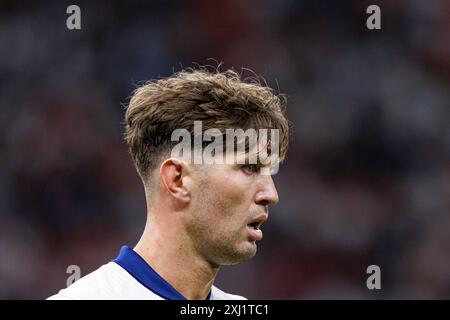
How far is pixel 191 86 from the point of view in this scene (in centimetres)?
281

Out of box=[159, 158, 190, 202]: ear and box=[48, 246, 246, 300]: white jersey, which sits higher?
box=[159, 158, 190, 202]: ear

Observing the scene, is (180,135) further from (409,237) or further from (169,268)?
(409,237)

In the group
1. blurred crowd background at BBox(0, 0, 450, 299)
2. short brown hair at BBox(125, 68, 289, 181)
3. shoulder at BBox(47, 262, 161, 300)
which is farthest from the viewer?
blurred crowd background at BBox(0, 0, 450, 299)

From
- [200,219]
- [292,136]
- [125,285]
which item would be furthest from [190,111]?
[292,136]

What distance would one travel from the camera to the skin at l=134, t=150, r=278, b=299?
8.86 ft

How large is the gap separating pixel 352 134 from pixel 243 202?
3963 millimetres

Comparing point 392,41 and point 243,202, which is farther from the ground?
point 392,41

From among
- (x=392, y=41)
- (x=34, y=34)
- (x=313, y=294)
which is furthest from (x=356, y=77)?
(x=34, y=34)

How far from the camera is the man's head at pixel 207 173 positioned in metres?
2.71

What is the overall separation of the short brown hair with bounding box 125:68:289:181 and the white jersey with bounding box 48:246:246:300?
0.96ft

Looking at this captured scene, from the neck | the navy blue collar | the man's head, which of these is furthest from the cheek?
the navy blue collar

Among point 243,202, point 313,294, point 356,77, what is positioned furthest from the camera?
point 356,77

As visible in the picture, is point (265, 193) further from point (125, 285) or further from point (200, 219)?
point (125, 285)

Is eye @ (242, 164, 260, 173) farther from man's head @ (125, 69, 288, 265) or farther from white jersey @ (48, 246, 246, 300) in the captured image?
white jersey @ (48, 246, 246, 300)
